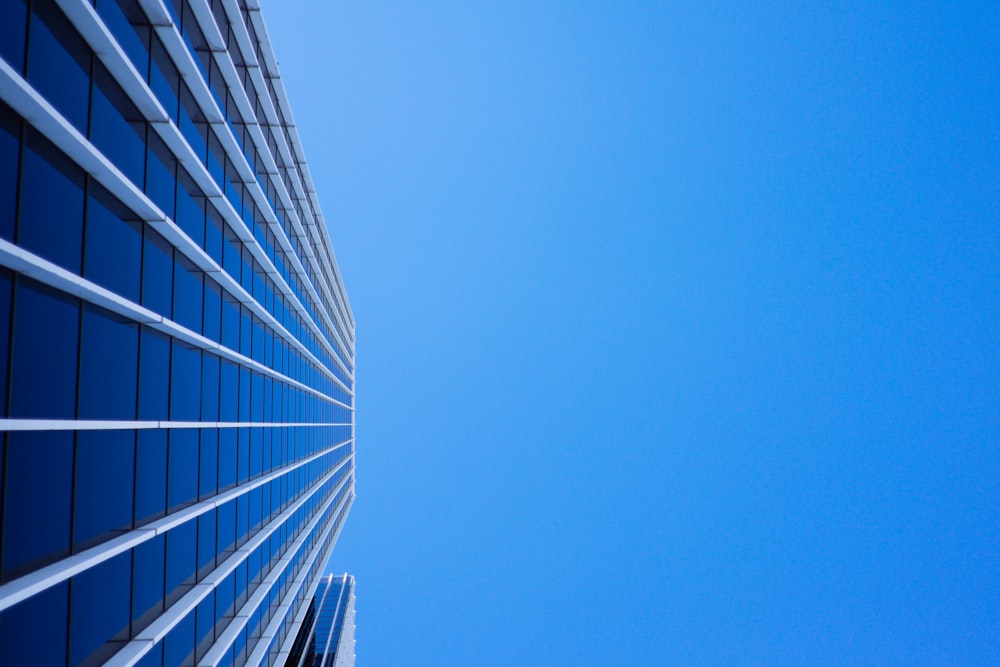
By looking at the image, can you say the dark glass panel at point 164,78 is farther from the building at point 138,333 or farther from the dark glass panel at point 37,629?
the dark glass panel at point 37,629

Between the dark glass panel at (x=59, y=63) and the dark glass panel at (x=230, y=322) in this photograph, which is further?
the dark glass panel at (x=230, y=322)

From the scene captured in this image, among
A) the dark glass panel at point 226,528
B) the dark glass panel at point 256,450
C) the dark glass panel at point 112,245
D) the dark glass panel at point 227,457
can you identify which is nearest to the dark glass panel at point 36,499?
the dark glass panel at point 112,245

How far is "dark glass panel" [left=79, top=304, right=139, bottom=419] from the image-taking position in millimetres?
11789

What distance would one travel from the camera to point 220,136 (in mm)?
20375

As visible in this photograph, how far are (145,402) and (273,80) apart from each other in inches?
711

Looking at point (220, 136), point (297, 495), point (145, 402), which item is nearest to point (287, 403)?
point (297, 495)

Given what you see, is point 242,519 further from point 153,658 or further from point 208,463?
point 153,658

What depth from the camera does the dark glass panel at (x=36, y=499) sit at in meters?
9.32

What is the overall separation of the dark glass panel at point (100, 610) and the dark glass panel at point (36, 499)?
45.8 inches

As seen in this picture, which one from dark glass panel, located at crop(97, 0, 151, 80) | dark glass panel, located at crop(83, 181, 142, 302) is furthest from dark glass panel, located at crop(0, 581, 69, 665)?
dark glass panel, located at crop(97, 0, 151, 80)

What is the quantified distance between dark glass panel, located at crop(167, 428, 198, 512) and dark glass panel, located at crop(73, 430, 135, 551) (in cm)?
245

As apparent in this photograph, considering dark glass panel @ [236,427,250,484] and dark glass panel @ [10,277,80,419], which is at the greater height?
dark glass panel @ [10,277,80,419]

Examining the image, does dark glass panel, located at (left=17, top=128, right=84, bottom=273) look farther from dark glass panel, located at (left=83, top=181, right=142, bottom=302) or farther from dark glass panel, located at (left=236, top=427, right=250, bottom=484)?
dark glass panel, located at (left=236, top=427, right=250, bottom=484)

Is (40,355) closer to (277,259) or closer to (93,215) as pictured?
(93,215)
